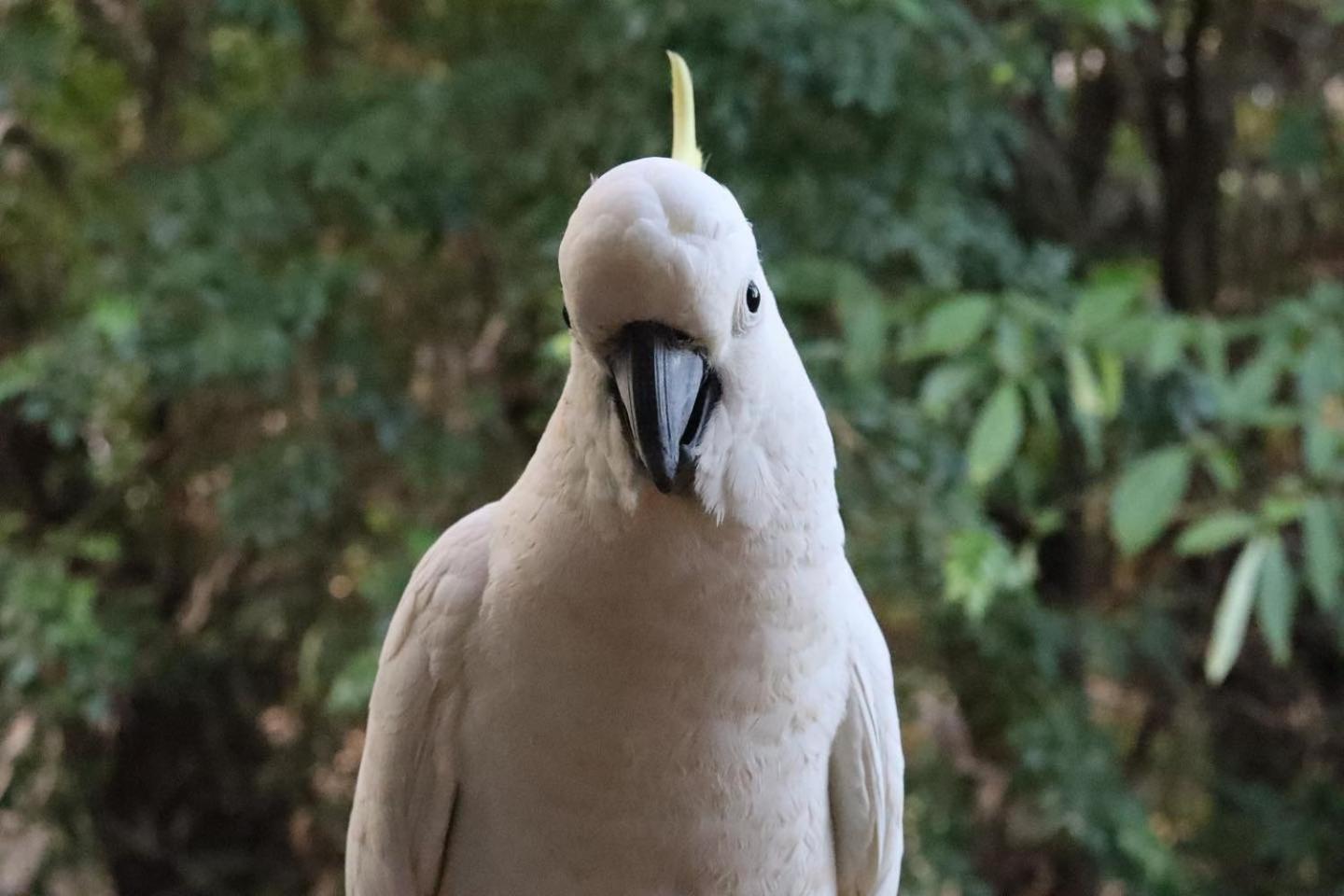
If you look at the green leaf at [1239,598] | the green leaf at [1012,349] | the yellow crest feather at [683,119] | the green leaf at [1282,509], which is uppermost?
the yellow crest feather at [683,119]

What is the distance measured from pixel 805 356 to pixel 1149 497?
0.34 meters

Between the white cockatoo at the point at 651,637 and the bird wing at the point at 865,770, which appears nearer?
the white cockatoo at the point at 651,637

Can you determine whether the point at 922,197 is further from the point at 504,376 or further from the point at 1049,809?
the point at 1049,809

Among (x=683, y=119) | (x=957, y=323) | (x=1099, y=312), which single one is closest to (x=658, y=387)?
(x=683, y=119)

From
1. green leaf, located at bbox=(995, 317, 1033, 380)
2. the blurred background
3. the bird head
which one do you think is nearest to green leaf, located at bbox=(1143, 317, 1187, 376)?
the blurred background

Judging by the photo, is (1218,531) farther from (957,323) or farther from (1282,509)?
(957,323)

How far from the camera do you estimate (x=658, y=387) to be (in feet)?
1.59

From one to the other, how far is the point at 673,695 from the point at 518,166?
74cm

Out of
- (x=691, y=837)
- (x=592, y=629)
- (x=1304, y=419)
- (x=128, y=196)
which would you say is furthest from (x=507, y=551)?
(x=128, y=196)

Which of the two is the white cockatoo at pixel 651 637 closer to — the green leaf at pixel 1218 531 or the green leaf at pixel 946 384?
the green leaf at pixel 946 384

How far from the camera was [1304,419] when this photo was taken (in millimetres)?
1058

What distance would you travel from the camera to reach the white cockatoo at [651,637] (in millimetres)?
495

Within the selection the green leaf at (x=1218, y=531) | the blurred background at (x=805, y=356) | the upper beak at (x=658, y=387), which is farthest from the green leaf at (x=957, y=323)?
the upper beak at (x=658, y=387)

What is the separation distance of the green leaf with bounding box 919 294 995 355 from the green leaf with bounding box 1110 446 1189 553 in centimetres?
20
